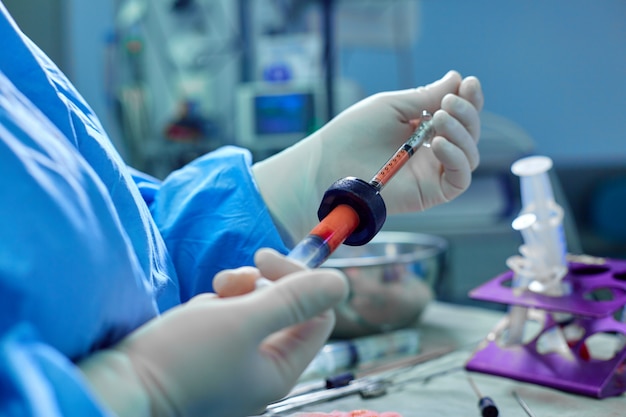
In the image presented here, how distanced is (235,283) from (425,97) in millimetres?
342

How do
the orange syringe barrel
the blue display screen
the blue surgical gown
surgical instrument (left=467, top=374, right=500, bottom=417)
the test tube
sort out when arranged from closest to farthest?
the blue surgical gown < the orange syringe barrel < surgical instrument (left=467, top=374, right=500, bottom=417) < the test tube < the blue display screen

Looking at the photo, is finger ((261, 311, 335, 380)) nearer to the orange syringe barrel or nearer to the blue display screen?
the orange syringe barrel

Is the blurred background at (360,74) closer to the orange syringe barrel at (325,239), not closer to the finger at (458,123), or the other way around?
the finger at (458,123)

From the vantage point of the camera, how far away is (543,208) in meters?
0.71

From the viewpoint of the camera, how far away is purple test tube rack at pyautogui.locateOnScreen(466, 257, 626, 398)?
0.64m

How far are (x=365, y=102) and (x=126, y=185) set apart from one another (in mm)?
285

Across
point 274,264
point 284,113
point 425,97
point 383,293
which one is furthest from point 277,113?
point 274,264

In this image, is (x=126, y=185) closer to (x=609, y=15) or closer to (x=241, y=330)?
(x=241, y=330)

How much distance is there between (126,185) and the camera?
0.50 metres

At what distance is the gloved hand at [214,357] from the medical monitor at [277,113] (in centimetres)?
161

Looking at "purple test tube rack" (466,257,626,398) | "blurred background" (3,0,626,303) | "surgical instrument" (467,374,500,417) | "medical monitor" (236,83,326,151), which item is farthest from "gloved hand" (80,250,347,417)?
"medical monitor" (236,83,326,151)

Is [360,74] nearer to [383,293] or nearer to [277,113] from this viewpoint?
[277,113]

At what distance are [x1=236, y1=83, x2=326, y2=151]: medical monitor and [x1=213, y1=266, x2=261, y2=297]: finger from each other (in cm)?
158

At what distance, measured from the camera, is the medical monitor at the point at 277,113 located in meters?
1.96
